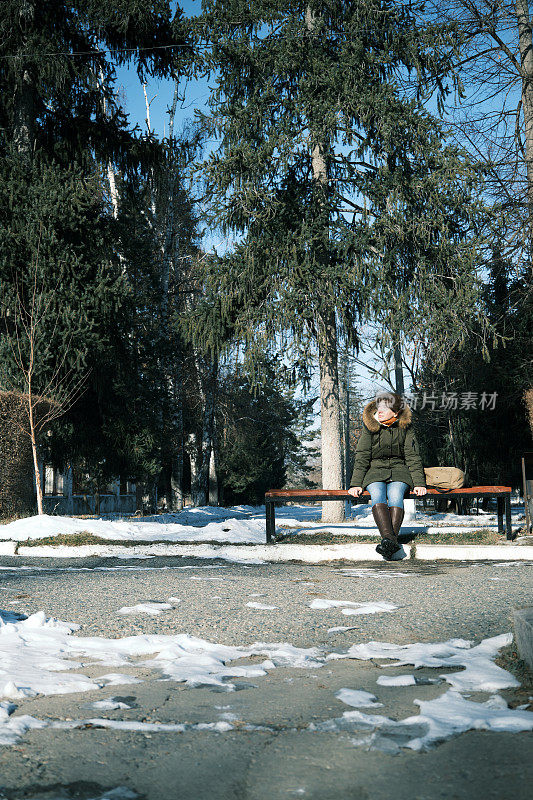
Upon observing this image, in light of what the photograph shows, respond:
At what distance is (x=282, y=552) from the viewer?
29.9 ft

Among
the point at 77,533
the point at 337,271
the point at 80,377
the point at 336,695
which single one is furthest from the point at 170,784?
the point at 80,377

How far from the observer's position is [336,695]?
10.0 ft

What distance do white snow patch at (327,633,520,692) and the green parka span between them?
3.99 meters

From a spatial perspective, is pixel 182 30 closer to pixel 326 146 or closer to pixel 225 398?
pixel 326 146

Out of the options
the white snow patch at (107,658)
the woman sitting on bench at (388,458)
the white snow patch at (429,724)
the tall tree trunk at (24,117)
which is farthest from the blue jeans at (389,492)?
the tall tree trunk at (24,117)

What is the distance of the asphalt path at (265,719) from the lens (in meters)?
2.15

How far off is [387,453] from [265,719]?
5.58 m

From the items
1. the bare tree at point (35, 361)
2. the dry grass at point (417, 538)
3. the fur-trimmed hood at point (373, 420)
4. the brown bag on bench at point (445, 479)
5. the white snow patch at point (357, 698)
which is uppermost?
the bare tree at point (35, 361)

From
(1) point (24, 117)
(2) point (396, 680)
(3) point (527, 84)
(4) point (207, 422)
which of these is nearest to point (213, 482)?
(4) point (207, 422)

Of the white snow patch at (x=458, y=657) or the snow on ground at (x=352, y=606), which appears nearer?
the white snow patch at (x=458, y=657)

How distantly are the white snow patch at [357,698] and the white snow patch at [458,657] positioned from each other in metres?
0.39

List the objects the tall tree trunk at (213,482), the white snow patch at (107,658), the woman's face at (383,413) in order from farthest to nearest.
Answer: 1. the tall tree trunk at (213,482)
2. the woman's face at (383,413)
3. the white snow patch at (107,658)

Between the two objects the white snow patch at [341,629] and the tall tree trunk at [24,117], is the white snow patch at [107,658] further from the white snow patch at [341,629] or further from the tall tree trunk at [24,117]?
the tall tree trunk at [24,117]

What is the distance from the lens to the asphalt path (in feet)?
7.05
